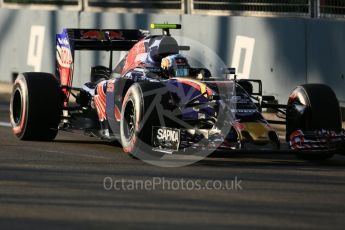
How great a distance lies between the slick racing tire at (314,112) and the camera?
480 inches

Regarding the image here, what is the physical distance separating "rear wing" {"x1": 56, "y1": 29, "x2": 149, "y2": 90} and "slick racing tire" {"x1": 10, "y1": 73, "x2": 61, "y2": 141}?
2.08ft

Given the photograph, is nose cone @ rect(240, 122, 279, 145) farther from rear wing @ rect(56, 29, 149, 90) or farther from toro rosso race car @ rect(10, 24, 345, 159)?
rear wing @ rect(56, 29, 149, 90)

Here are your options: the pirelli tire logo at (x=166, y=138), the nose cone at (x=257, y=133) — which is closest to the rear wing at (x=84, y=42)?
the pirelli tire logo at (x=166, y=138)

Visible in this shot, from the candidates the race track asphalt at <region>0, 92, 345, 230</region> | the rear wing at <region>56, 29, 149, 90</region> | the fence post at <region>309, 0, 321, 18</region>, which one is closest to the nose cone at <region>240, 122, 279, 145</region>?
the race track asphalt at <region>0, 92, 345, 230</region>

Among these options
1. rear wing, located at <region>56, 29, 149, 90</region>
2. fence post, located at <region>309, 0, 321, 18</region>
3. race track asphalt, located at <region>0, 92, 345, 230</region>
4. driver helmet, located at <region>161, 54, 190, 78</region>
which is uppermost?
fence post, located at <region>309, 0, 321, 18</region>

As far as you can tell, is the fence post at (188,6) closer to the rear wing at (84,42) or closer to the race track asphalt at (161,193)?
the rear wing at (84,42)

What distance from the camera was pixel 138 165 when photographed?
11570 mm

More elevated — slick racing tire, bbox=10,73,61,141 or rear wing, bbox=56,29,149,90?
rear wing, bbox=56,29,149,90

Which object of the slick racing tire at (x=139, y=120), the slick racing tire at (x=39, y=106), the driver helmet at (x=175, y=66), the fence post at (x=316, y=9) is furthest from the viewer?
the fence post at (x=316, y=9)

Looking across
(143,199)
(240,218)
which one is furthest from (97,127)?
(240,218)

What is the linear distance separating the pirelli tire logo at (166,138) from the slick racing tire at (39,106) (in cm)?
214

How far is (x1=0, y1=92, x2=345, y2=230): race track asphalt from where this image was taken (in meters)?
8.43

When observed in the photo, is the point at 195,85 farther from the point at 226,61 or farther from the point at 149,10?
the point at 149,10

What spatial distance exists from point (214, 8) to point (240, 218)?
970 centimetres
